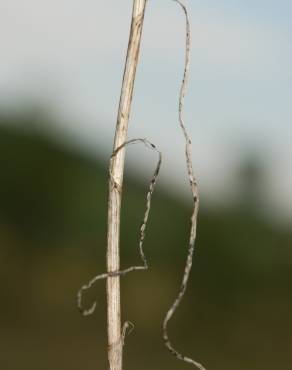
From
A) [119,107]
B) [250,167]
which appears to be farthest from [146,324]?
[119,107]

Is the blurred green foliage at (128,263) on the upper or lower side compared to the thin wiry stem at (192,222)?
lower

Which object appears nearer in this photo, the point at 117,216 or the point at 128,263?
the point at 117,216

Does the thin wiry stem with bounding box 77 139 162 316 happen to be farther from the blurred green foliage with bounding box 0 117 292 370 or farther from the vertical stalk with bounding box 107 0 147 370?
the blurred green foliage with bounding box 0 117 292 370

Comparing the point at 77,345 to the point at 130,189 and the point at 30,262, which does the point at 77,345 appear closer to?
the point at 30,262

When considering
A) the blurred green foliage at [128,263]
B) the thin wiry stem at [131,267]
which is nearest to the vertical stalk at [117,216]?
the thin wiry stem at [131,267]

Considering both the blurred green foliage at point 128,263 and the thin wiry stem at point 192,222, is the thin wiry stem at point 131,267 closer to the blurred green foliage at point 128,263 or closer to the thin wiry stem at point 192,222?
the thin wiry stem at point 192,222

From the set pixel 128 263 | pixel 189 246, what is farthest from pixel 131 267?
pixel 128 263

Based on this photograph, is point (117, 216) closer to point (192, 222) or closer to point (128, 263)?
point (192, 222)

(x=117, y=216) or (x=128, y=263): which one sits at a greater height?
(x=117, y=216)

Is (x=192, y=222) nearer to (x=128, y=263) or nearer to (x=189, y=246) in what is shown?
(x=189, y=246)
